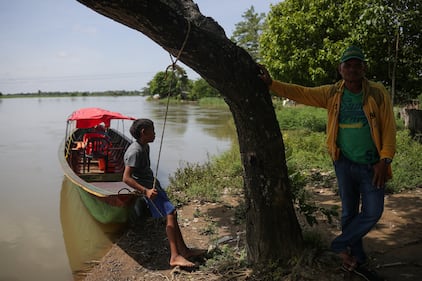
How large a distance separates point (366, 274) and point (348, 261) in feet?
0.55

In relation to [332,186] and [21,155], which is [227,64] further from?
[21,155]

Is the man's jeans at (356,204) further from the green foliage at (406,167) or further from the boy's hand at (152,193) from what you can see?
the green foliage at (406,167)

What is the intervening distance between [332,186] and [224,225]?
2517 millimetres

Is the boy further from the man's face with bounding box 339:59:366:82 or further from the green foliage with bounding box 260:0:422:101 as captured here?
the green foliage with bounding box 260:0:422:101

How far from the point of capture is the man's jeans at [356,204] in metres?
2.90

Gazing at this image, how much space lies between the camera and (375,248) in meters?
4.10

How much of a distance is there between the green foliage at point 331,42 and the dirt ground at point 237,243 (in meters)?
7.48

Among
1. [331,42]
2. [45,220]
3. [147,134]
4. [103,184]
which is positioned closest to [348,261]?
[147,134]

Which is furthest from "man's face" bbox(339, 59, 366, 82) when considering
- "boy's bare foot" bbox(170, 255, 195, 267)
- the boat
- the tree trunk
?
the boat

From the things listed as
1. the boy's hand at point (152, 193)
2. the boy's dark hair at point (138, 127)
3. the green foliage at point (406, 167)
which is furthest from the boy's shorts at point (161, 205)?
the green foliage at point (406, 167)

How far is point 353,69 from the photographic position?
9.34ft

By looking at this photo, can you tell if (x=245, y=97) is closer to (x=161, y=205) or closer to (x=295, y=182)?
(x=161, y=205)

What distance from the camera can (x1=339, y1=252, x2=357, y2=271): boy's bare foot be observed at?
312 centimetres

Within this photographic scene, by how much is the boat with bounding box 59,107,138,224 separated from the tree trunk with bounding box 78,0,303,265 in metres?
2.70
